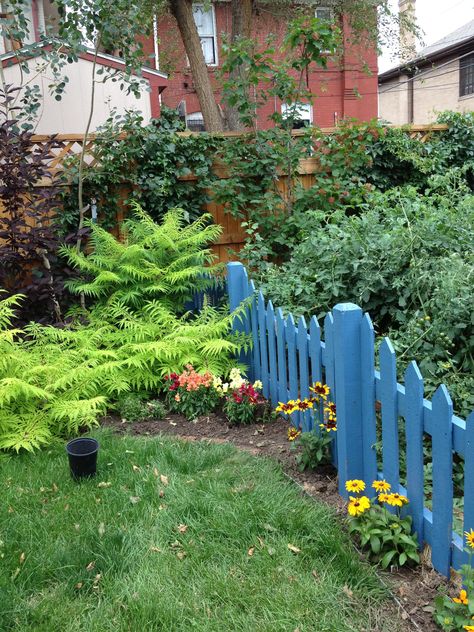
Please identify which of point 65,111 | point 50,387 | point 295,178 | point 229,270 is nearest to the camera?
point 50,387

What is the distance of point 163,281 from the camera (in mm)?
5023

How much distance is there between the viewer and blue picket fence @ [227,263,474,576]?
2135 mm

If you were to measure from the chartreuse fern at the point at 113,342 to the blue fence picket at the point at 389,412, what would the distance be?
178 centimetres

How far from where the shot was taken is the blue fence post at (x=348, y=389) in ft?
8.75

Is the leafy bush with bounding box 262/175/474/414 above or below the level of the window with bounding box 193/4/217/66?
below

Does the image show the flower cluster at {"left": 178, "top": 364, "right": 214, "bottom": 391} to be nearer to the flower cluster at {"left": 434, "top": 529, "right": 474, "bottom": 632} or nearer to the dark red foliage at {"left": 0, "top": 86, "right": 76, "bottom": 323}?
the dark red foliage at {"left": 0, "top": 86, "right": 76, "bottom": 323}

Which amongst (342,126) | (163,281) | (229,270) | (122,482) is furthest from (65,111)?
(122,482)

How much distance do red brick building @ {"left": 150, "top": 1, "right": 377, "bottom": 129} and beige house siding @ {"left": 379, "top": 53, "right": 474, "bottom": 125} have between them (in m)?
3.90

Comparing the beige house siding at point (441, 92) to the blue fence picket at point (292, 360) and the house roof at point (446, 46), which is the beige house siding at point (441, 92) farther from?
the blue fence picket at point (292, 360)

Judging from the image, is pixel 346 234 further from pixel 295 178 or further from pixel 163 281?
pixel 295 178

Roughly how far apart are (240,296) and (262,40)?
54.0 feet

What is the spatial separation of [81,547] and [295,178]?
509cm

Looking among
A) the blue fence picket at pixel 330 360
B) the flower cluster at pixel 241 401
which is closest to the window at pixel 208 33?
the flower cluster at pixel 241 401

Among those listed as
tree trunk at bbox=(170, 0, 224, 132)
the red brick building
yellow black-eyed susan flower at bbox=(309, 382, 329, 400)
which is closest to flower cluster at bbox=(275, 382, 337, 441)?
yellow black-eyed susan flower at bbox=(309, 382, 329, 400)
